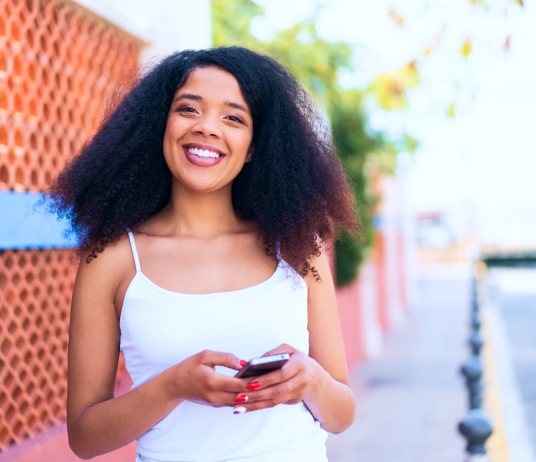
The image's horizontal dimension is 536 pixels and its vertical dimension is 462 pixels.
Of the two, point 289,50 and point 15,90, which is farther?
point 289,50

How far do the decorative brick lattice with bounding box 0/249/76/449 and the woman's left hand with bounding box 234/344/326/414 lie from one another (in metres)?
1.75

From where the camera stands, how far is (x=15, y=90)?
2814mm

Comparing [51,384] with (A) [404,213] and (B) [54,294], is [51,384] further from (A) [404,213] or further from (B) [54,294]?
(A) [404,213]

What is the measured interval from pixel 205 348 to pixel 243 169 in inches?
27.7

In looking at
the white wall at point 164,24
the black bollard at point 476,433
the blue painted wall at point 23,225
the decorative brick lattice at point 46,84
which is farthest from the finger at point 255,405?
the white wall at point 164,24

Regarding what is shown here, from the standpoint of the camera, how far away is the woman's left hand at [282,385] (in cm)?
136

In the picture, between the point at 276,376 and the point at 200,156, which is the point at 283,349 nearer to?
the point at 276,376

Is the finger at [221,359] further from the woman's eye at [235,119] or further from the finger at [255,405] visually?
the woman's eye at [235,119]

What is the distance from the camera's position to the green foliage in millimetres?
6117

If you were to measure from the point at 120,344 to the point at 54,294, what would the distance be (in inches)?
64.7

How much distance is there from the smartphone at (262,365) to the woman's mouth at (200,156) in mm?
630

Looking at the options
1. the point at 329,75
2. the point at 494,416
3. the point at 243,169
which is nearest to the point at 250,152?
the point at 243,169

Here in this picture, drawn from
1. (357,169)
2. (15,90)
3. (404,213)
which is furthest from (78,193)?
(404,213)

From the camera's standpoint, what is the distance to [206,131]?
5.49ft
